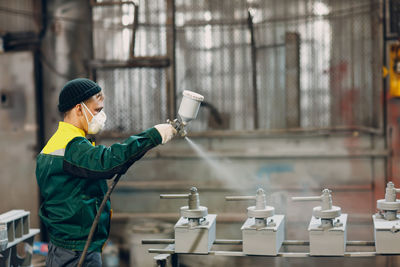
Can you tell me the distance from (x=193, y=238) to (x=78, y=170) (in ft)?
2.63

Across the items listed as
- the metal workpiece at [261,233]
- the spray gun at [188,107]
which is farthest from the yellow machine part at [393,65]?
the spray gun at [188,107]

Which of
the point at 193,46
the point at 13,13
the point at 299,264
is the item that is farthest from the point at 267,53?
the point at 13,13

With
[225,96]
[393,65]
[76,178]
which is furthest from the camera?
[225,96]

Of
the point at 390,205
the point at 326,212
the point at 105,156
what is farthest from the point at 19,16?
the point at 390,205

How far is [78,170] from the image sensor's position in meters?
2.49

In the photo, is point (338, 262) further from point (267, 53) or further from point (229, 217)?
point (267, 53)

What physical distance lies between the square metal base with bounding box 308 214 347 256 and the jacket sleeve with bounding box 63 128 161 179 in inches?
40.4

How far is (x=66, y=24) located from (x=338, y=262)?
3.63 meters

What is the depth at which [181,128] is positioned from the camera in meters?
2.60

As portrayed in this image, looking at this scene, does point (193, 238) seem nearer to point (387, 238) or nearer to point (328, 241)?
point (328, 241)

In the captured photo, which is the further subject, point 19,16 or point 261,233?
point 19,16

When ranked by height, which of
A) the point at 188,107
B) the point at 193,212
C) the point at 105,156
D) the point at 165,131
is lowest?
the point at 193,212

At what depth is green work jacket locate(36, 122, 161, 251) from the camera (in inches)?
96.8

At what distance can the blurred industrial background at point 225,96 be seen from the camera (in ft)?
16.5
